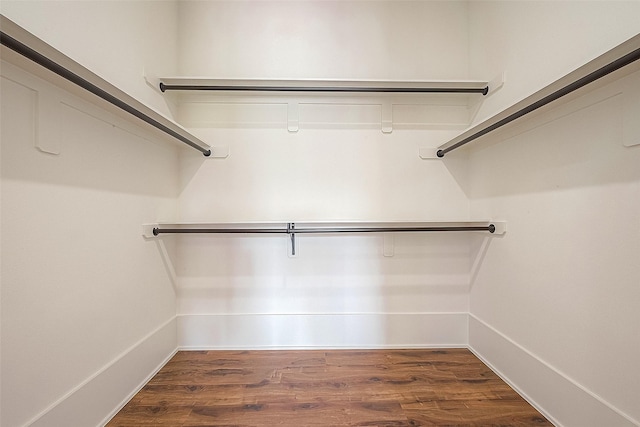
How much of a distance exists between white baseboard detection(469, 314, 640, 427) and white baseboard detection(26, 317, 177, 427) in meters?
1.96

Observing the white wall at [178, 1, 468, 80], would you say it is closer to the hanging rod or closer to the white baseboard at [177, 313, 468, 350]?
the hanging rod

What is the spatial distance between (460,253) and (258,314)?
1.45m

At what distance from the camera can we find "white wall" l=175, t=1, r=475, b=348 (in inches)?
69.7

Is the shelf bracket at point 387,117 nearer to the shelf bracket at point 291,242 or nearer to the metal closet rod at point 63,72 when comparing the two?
the shelf bracket at point 291,242

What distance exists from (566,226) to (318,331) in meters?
1.45

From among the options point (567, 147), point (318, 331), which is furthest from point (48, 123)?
point (567, 147)

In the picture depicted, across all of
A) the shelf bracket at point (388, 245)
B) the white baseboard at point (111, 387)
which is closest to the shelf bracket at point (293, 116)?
the shelf bracket at point (388, 245)

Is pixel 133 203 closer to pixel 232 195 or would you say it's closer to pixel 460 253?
pixel 232 195

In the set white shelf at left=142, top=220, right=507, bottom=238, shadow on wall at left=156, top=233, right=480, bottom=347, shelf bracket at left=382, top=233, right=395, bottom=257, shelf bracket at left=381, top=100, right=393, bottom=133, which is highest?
shelf bracket at left=381, top=100, right=393, bottom=133

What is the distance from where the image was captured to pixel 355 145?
1.80 meters

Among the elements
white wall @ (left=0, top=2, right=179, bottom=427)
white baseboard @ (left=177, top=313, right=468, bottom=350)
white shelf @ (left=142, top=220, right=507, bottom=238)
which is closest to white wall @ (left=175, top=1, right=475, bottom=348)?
white baseboard @ (left=177, top=313, right=468, bottom=350)

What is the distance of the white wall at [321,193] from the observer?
69.7 inches

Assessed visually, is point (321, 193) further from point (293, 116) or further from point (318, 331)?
point (318, 331)

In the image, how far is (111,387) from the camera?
1.18 m
